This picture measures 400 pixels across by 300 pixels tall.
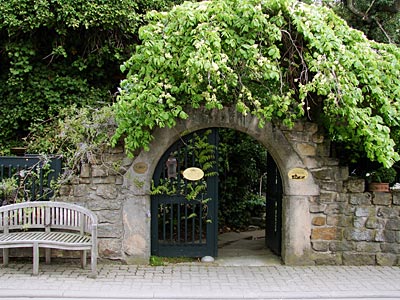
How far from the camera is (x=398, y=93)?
555 centimetres

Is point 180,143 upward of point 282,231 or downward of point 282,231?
upward

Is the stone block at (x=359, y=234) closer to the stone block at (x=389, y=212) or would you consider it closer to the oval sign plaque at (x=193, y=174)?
the stone block at (x=389, y=212)

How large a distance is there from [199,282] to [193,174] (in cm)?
156

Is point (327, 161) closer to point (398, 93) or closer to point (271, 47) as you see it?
point (398, 93)

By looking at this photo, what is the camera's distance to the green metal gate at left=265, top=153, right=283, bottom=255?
21.8ft

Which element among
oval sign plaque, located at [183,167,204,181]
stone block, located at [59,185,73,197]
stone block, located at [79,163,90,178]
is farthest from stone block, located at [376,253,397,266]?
stone block, located at [59,185,73,197]

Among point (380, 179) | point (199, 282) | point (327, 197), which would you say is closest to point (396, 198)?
point (380, 179)

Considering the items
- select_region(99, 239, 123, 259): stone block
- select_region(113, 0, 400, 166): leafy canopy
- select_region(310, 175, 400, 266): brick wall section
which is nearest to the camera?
select_region(113, 0, 400, 166): leafy canopy

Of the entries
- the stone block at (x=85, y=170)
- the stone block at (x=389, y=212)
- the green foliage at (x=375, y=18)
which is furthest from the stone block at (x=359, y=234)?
the green foliage at (x=375, y=18)

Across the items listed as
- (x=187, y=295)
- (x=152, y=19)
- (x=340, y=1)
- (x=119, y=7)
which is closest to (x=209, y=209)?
(x=187, y=295)

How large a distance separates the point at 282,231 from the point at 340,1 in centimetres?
625

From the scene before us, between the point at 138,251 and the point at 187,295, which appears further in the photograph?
the point at 138,251

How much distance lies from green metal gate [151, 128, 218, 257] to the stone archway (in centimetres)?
19

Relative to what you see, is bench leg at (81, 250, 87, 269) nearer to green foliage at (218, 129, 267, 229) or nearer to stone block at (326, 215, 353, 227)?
stone block at (326, 215, 353, 227)
